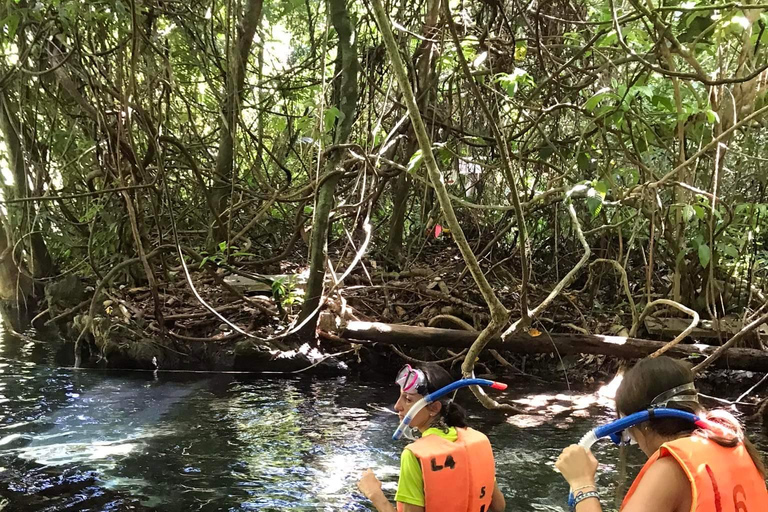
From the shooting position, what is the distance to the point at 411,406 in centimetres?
245

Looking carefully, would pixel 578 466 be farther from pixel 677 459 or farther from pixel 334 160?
pixel 334 160

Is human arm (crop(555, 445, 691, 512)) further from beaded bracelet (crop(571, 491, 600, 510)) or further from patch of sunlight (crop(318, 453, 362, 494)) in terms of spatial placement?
patch of sunlight (crop(318, 453, 362, 494))

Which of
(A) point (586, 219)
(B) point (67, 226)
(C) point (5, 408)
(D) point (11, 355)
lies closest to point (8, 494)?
(C) point (5, 408)

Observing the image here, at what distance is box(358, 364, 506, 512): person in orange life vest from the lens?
7.64 feet

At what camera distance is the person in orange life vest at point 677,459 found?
1.52 meters

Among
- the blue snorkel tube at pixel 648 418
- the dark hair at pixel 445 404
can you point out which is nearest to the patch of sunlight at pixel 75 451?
the dark hair at pixel 445 404

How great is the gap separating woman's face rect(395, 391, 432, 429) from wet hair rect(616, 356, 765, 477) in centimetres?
91

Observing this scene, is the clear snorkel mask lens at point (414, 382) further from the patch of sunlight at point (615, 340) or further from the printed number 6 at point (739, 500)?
the patch of sunlight at point (615, 340)

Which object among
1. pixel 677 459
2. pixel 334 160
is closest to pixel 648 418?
pixel 677 459

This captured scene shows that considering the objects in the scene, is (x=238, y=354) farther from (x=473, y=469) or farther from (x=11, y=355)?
(x=473, y=469)

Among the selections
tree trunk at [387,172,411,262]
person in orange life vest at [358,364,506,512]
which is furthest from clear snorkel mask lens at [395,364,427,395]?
tree trunk at [387,172,411,262]

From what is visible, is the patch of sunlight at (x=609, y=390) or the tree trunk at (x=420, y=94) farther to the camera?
the tree trunk at (x=420, y=94)

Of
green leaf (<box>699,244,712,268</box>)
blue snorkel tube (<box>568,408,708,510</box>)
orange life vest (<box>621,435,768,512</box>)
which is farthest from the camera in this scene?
green leaf (<box>699,244,712,268</box>)

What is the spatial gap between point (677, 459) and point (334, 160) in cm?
475
